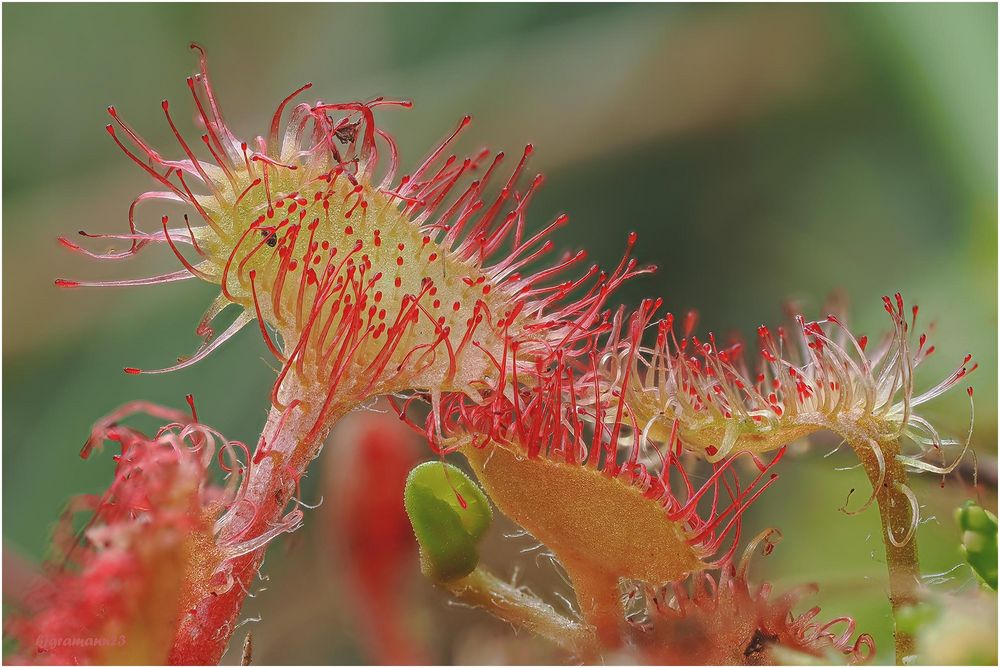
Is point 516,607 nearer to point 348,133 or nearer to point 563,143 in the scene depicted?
point 348,133

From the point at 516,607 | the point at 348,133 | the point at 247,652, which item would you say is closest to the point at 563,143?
the point at 348,133

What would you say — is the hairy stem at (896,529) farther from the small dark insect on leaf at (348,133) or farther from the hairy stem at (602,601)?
the small dark insect on leaf at (348,133)

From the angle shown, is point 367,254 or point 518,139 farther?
point 518,139

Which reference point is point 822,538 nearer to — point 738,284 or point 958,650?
point 738,284

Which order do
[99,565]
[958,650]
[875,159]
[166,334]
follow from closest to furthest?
[958,650] < [99,565] < [166,334] < [875,159]

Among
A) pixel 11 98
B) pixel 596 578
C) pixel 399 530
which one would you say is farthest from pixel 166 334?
pixel 596 578

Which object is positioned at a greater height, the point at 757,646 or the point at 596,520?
the point at 596,520
